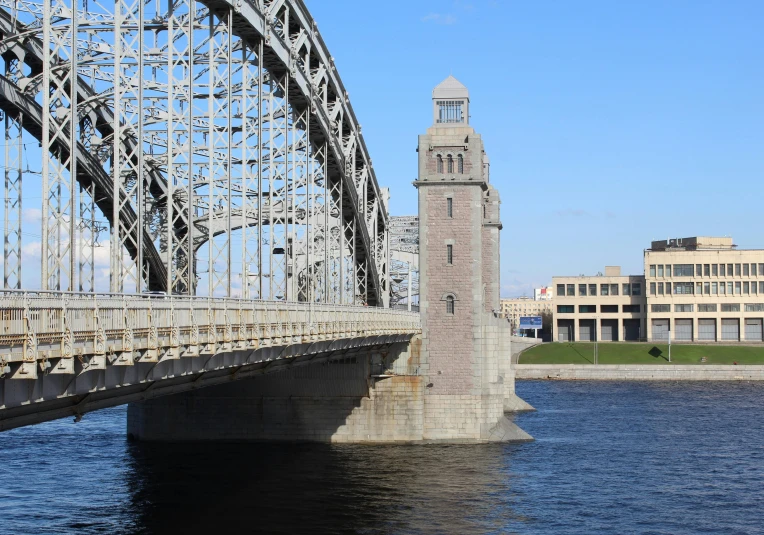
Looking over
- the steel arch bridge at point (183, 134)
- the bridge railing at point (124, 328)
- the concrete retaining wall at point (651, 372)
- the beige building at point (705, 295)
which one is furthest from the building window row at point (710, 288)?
the bridge railing at point (124, 328)

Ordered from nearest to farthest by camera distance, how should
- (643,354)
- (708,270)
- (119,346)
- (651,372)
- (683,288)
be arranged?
(119,346)
(651,372)
(643,354)
(708,270)
(683,288)

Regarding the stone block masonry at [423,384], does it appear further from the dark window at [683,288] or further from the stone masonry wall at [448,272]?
the dark window at [683,288]

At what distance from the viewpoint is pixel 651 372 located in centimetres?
13538

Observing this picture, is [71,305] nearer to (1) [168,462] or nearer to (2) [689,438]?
(1) [168,462]

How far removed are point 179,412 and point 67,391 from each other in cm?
4268

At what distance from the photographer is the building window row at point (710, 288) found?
533 ft

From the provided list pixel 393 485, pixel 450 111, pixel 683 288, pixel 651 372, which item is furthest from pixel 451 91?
pixel 683 288

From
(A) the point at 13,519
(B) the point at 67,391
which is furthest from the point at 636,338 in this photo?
(B) the point at 67,391

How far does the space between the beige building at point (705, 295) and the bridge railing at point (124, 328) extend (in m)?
129

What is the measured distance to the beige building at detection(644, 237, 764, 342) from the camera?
532 ft

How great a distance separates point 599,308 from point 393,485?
410ft

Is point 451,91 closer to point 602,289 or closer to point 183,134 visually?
point 183,134

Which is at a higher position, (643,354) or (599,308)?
(599,308)

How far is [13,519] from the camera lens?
144ft
